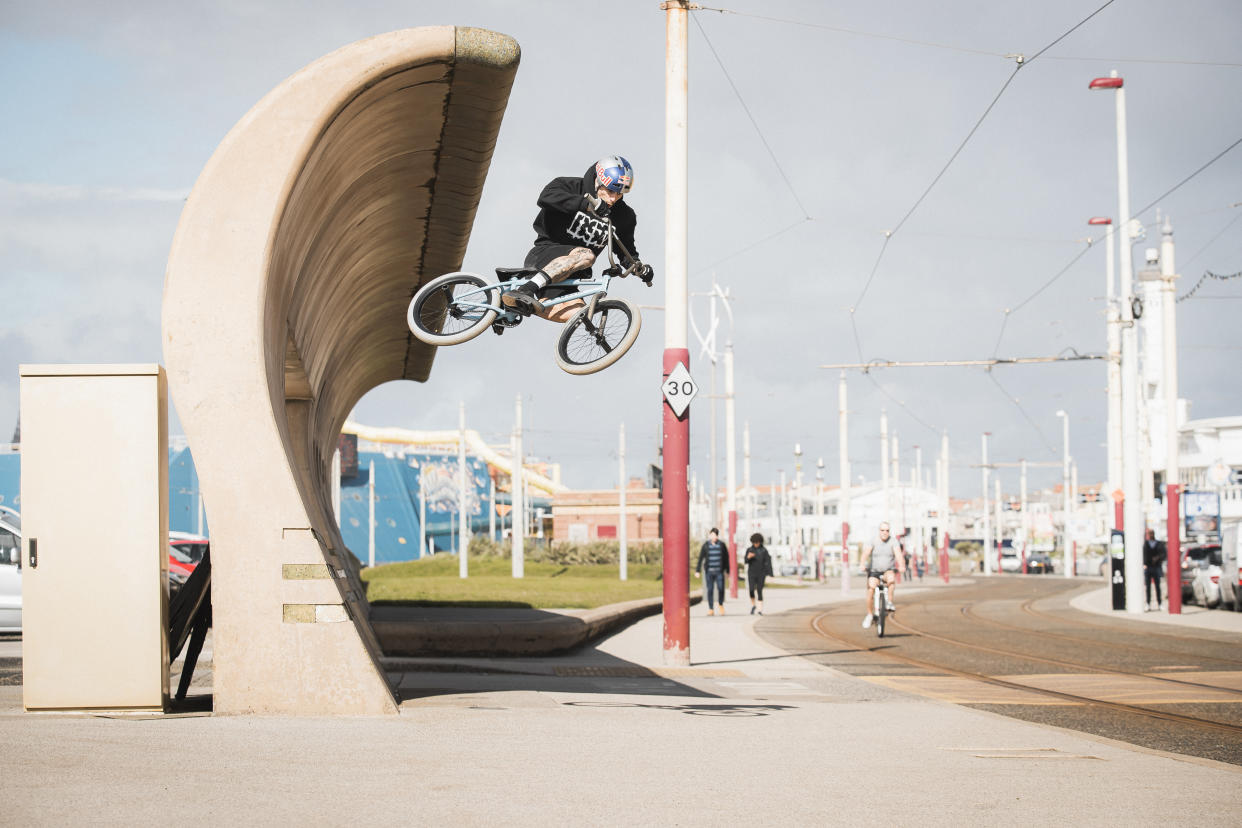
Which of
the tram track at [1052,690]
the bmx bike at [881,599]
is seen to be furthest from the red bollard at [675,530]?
the bmx bike at [881,599]

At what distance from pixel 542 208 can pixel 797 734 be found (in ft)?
14.2

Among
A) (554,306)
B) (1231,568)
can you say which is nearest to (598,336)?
(554,306)

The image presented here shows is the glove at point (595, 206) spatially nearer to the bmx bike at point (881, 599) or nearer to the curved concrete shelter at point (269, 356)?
the curved concrete shelter at point (269, 356)

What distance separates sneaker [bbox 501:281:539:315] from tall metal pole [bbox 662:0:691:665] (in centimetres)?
645

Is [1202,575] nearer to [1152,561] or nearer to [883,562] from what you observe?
[1152,561]

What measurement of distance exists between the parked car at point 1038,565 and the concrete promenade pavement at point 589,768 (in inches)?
3633

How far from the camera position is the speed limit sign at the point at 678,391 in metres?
16.5

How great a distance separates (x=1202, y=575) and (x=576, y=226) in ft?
Answer: 93.8

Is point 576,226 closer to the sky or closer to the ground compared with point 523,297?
closer to the sky

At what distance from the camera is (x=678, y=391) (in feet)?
54.3

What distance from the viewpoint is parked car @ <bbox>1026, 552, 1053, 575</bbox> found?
99463mm

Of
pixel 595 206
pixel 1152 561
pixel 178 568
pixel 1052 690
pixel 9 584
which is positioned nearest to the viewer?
pixel 595 206

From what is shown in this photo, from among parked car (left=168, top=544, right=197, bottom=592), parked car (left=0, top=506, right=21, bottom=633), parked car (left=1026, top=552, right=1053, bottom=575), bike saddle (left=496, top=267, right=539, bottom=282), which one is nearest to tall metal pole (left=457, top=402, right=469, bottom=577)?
parked car (left=168, top=544, right=197, bottom=592)

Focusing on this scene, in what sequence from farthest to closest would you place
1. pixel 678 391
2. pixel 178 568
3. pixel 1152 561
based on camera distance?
pixel 1152 561, pixel 178 568, pixel 678 391
